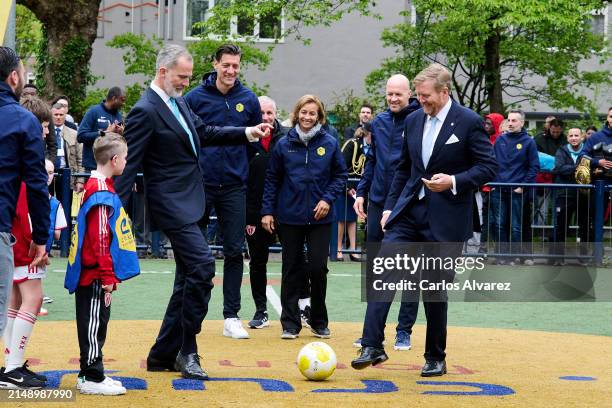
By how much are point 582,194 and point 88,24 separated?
39.7 feet

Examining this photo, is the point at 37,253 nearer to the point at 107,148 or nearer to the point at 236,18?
the point at 107,148

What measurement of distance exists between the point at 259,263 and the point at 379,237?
1731 mm

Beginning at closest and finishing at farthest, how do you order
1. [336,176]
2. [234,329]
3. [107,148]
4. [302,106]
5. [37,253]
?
[37,253]
[107,148]
[234,329]
[302,106]
[336,176]

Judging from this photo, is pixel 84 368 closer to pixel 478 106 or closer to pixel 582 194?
pixel 582 194

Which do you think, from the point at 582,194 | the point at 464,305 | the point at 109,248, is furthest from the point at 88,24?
the point at 109,248

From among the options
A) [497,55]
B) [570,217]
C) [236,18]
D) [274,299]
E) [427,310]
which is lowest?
[274,299]

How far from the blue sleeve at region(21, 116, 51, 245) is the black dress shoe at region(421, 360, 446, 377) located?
285 cm

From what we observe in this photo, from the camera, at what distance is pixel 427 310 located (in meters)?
8.01

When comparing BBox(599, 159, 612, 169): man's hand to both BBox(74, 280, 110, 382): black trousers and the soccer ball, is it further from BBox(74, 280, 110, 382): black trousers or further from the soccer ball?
BBox(74, 280, 110, 382): black trousers

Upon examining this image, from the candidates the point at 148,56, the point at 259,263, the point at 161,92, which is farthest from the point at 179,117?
the point at 148,56

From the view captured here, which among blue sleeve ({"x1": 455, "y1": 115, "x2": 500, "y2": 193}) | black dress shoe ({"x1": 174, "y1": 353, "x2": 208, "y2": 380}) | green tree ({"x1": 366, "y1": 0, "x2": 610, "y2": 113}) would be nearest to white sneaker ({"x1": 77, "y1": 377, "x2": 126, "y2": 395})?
black dress shoe ({"x1": 174, "y1": 353, "x2": 208, "y2": 380})

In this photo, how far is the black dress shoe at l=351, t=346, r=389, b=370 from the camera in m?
7.71

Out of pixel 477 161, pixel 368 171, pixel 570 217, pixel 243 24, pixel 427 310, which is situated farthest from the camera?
pixel 243 24

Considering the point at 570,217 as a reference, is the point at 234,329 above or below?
below
